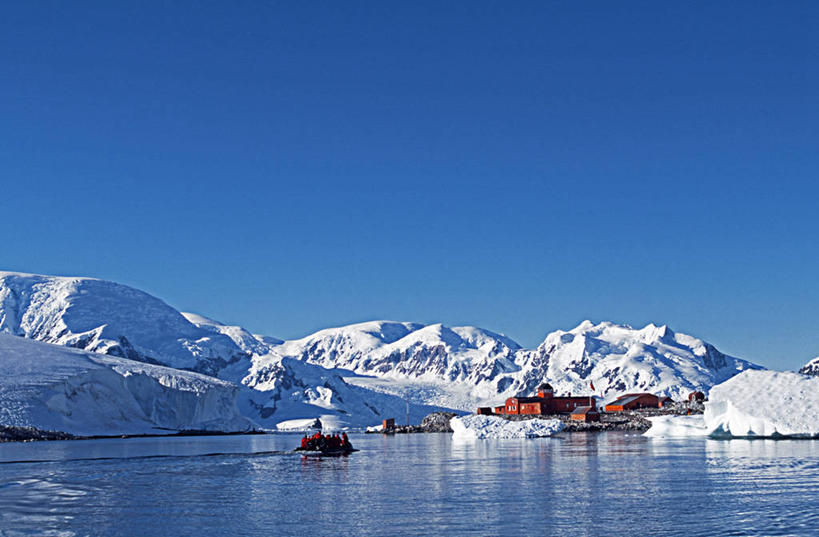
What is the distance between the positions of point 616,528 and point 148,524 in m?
18.9

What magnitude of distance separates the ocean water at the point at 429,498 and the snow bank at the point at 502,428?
7035cm

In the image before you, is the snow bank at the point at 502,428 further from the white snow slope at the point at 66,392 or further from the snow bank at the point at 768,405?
the white snow slope at the point at 66,392

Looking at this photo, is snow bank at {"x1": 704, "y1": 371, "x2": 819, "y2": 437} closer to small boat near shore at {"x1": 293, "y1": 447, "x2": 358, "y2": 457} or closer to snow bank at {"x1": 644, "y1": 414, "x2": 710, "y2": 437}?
snow bank at {"x1": 644, "y1": 414, "x2": 710, "y2": 437}

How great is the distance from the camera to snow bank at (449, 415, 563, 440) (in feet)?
453

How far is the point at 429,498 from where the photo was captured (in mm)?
41594

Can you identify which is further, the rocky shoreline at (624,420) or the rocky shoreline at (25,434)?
the rocky shoreline at (624,420)

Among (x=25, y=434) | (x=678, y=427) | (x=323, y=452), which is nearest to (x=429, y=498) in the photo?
(x=323, y=452)

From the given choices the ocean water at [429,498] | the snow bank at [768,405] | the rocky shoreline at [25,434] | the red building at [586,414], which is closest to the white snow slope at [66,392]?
the rocky shoreline at [25,434]

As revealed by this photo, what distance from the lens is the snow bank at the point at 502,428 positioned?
453ft

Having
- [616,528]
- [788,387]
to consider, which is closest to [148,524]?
[616,528]

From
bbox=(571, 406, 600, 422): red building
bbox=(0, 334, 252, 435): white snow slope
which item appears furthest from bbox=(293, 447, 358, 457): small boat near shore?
bbox=(571, 406, 600, 422): red building

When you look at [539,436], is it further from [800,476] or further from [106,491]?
[106,491]

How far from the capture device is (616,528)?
104 ft

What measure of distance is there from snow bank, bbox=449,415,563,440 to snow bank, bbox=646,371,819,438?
36365 millimetres
